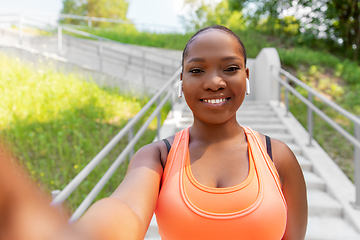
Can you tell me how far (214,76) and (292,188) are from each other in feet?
1.53

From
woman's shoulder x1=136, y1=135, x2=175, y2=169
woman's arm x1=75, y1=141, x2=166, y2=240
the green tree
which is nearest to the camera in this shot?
woman's arm x1=75, y1=141, x2=166, y2=240

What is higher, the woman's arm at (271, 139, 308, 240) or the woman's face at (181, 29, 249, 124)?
the woman's face at (181, 29, 249, 124)

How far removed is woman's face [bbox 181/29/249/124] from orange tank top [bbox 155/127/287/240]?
209 mm

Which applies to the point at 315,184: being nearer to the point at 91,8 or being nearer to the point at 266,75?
the point at 266,75

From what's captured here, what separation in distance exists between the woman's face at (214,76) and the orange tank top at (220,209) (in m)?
0.21

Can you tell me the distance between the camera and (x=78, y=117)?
16.8ft

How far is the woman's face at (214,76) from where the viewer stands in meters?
0.85

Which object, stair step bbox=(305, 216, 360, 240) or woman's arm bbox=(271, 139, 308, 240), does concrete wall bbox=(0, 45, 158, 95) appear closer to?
stair step bbox=(305, 216, 360, 240)

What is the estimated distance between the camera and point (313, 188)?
3.01m

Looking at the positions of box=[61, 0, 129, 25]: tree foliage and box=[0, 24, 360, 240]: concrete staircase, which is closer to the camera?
box=[0, 24, 360, 240]: concrete staircase

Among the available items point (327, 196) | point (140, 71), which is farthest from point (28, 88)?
point (327, 196)

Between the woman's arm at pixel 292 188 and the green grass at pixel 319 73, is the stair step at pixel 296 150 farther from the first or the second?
the woman's arm at pixel 292 188

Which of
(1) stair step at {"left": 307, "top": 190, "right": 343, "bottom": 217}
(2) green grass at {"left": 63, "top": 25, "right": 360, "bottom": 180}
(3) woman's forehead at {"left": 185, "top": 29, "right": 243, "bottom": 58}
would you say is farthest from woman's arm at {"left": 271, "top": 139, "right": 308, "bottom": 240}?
(2) green grass at {"left": 63, "top": 25, "right": 360, "bottom": 180}

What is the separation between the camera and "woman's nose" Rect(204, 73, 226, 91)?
84 centimetres
